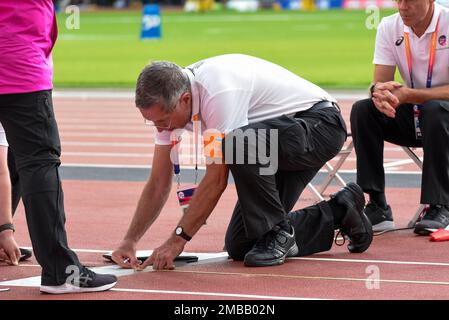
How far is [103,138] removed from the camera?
48.7 ft

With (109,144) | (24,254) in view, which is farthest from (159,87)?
(109,144)

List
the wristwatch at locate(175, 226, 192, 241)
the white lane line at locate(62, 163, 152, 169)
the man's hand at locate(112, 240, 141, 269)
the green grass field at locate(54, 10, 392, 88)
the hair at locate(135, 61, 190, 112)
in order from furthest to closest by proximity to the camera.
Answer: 1. the green grass field at locate(54, 10, 392, 88)
2. the white lane line at locate(62, 163, 152, 169)
3. the man's hand at locate(112, 240, 141, 269)
4. the wristwatch at locate(175, 226, 192, 241)
5. the hair at locate(135, 61, 190, 112)

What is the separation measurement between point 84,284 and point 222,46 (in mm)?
25079

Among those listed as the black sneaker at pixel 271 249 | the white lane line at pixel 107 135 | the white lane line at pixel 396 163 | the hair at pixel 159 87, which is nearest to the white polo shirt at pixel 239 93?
the hair at pixel 159 87

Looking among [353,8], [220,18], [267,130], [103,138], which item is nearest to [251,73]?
[267,130]

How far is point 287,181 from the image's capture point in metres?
7.15

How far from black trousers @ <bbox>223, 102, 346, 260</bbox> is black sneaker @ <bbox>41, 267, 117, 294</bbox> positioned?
96cm

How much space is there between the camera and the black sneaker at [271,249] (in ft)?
22.8

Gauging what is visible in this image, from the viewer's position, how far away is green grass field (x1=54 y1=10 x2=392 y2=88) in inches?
948

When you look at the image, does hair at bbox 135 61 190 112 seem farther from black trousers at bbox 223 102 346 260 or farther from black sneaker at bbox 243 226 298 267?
black sneaker at bbox 243 226 298 267

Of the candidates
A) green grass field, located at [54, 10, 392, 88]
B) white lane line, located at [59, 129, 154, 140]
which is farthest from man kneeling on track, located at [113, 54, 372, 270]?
green grass field, located at [54, 10, 392, 88]

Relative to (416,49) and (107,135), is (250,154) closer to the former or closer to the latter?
(416,49)
